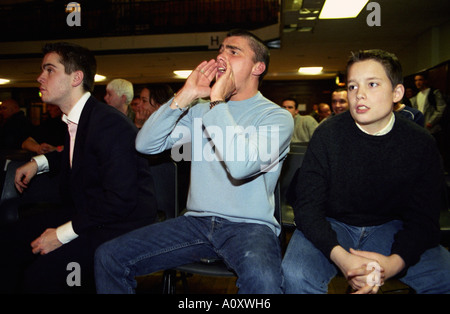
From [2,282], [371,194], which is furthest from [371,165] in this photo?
[2,282]

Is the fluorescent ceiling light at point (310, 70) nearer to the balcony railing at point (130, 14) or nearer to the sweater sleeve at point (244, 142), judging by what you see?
the balcony railing at point (130, 14)

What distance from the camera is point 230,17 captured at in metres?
11.7

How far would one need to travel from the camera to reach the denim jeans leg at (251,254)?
109cm

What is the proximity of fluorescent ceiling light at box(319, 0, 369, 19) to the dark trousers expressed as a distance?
16.9ft

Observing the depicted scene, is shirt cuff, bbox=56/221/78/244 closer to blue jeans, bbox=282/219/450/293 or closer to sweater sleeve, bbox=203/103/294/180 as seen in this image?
sweater sleeve, bbox=203/103/294/180

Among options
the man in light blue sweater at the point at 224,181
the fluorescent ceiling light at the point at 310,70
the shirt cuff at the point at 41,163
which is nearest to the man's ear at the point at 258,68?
the man in light blue sweater at the point at 224,181

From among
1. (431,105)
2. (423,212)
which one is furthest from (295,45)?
(423,212)

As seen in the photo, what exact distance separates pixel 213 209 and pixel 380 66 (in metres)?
0.90

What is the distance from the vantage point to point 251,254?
117 cm

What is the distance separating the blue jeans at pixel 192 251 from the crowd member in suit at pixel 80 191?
14 centimetres

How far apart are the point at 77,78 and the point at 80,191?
59 cm

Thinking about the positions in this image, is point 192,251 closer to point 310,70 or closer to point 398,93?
point 398,93

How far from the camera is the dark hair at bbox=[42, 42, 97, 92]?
1647 millimetres
